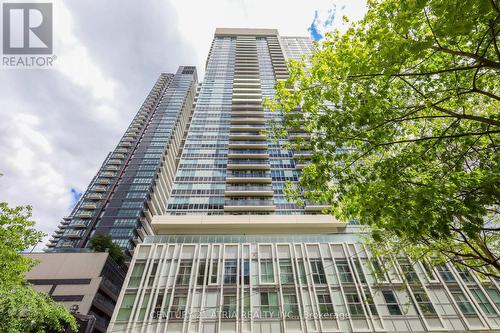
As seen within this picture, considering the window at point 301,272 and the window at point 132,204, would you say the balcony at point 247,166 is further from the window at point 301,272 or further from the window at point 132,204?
the window at point 132,204

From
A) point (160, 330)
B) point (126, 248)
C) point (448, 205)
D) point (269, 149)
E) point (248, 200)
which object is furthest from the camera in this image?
point (126, 248)

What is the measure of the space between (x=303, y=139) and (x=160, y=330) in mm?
19394

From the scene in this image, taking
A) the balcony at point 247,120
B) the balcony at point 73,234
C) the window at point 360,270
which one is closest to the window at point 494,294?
the window at point 360,270

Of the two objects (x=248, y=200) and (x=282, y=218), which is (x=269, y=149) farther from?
(x=282, y=218)

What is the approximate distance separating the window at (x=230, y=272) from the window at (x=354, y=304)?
999 cm

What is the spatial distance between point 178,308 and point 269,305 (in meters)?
7.79

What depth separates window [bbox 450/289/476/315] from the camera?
59.2ft

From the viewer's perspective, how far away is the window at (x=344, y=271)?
20516 mm

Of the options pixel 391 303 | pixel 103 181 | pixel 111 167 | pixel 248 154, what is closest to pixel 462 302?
pixel 391 303

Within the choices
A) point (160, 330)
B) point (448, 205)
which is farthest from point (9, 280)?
point (448, 205)

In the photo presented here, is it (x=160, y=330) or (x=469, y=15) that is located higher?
(x=469, y=15)

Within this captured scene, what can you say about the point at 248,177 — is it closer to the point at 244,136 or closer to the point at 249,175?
the point at 249,175

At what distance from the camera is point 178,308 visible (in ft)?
62.5

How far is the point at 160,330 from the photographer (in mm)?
17844
